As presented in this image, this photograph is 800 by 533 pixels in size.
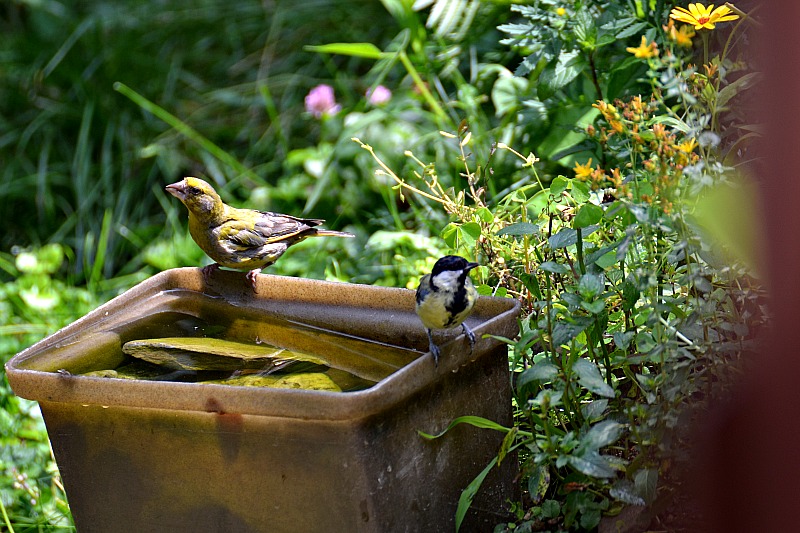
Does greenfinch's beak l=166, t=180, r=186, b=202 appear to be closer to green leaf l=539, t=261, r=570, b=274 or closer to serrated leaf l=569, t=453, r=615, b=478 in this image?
green leaf l=539, t=261, r=570, b=274

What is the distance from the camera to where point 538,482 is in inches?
84.6

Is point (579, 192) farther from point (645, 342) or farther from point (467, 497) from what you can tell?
point (467, 497)

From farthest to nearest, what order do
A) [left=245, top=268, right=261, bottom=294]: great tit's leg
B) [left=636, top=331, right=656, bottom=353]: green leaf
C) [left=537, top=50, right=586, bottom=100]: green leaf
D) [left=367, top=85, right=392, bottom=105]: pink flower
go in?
1. [left=367, top=85, right=392, bottom=105]: pink flower
2. [left=537, top=50, right=586, bottom=100]: green leaf
3. [left=245, top=268, right=261, bottom=294]: great tit's leg
4. [left=636, top=331, right=656, bottom=353]: green leaf

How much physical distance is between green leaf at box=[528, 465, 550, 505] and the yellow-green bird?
1413 millimetres

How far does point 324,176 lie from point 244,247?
4.78ft

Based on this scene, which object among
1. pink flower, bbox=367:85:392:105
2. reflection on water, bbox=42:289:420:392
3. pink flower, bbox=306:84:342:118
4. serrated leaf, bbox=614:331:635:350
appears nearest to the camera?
serrated leaf, bbox=614:331:635:350

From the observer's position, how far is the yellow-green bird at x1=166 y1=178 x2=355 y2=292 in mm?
3215

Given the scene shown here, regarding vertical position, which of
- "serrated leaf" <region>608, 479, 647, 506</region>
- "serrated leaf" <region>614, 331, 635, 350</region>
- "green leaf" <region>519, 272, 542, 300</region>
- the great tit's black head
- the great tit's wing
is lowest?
"serrated leaf" <region>608, 479, 647, 506</region>

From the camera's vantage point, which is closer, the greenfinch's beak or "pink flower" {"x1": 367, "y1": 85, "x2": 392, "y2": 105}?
the greenfinch's beak

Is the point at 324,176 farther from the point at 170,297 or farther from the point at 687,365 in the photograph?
the point at 687,365

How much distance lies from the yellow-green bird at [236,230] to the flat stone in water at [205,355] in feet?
2.28

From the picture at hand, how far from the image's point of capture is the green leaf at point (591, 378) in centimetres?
200

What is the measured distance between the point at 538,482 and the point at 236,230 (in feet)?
5.13

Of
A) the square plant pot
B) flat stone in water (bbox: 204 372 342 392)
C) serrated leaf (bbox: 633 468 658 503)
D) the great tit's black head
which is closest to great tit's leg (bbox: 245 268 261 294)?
the square plant pot
